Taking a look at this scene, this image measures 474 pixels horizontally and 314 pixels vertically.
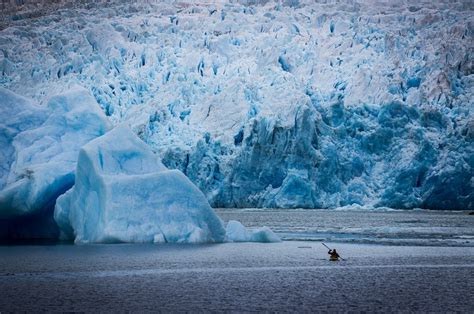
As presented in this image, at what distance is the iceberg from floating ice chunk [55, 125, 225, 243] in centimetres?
93

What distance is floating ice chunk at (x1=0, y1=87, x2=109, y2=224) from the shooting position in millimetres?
20469

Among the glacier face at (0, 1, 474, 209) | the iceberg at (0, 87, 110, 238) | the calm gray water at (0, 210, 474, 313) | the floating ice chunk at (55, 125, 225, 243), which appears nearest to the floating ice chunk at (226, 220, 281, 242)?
the calm gray water at (0, 210, 474, 313)

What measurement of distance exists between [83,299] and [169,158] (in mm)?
40158

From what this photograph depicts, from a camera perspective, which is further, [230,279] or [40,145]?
[40,145]

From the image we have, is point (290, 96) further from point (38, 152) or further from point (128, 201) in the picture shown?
point (128, 201)

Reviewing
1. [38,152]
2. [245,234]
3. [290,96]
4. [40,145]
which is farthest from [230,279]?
[290,96]

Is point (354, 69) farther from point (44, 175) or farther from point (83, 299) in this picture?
point (83, 299)

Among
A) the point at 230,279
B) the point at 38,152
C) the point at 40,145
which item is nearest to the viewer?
the point at 230,279

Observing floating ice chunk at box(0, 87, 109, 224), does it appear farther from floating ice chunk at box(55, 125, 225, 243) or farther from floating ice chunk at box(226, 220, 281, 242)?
floating ice chunk at box(226, 220, 281, 242)

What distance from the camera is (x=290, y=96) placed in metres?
51.7

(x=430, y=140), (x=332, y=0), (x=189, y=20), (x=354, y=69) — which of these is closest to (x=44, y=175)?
(x=430, y=140)

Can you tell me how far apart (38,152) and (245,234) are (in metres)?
7.18

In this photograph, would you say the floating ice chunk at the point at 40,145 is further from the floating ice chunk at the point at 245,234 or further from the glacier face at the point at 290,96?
the glacier face at the point at 290,96

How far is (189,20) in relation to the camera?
232 ft
